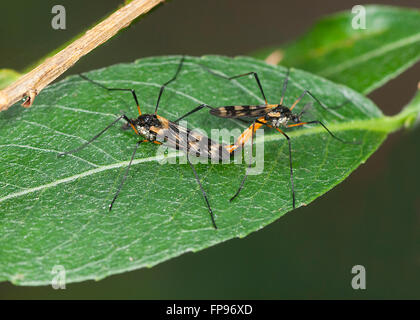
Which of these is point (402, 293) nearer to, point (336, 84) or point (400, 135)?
point (400, 135)

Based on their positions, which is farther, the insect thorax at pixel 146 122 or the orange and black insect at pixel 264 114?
the orange and black insect at pixel 264 114

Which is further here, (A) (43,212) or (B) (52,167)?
(B) (52,167)

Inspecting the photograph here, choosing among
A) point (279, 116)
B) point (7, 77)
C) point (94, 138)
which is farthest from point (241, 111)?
point (7, 77)

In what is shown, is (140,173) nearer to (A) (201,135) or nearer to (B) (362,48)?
(A) (201,135)

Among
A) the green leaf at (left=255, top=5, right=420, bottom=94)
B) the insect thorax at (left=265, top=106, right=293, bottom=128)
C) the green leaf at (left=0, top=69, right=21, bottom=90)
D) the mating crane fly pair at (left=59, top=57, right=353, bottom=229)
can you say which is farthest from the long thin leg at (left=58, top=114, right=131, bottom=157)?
the green leaf at (left=255, top=5, right=420, bottom=94)

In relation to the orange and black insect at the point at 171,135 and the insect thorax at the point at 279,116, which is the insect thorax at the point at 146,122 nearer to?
the orange and black insect at the point at 171,135

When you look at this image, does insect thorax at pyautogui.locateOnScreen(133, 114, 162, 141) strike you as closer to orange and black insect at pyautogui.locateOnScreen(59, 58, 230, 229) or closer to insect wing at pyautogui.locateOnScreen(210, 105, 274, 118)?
orange and black insect at pyautogui.locateOnScreen(59, 58, 230, 229)

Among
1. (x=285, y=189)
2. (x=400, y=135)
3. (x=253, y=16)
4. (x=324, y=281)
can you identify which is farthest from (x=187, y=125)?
(x=253, y=16)

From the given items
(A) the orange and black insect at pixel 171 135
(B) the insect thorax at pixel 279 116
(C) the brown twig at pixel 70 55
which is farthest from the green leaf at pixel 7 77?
(B) the insect thorax at pixel 279 116
